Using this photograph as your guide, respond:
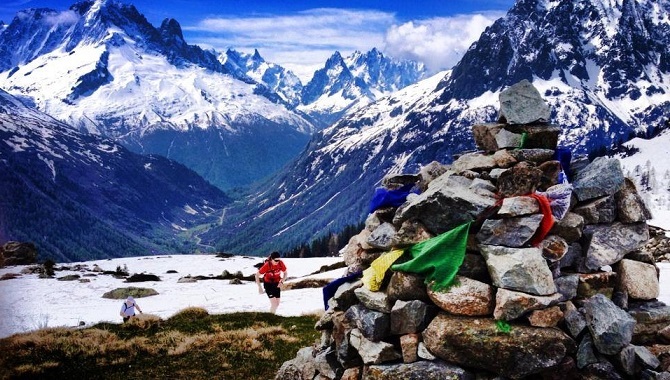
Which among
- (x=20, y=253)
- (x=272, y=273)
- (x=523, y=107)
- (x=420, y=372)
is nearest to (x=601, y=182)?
(x=523, y=107)

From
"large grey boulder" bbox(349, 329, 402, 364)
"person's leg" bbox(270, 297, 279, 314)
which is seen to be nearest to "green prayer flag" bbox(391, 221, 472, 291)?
"large grey boulder" bbox(349, 329, 402, 364)

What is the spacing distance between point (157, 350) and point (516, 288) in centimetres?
1627

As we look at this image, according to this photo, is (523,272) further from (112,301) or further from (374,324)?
(112,301)

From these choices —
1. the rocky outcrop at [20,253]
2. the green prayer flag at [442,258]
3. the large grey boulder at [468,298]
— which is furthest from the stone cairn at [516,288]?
the rocky outcrop at [20,253]

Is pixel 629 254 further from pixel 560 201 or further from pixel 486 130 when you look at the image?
pixel 486 130

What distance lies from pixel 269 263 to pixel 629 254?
20.2m

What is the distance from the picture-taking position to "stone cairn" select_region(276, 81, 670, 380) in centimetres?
1241

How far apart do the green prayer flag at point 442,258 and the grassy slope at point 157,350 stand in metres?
8.47

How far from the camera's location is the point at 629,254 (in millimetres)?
14930

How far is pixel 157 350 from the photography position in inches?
875

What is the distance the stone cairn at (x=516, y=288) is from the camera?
12.4 meters

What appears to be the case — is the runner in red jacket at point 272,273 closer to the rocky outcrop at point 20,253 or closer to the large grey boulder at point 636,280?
the large grey boulder at point 636,280

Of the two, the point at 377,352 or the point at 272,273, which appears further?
the point at 272,273

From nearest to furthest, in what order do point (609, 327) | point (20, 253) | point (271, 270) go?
point (609, 327)
point (271, 270)
point (20, 253)
